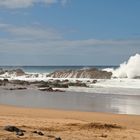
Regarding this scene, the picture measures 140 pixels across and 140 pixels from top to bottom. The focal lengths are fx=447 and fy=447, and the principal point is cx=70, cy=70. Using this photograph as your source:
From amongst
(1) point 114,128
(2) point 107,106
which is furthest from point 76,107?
(1) point 114,128

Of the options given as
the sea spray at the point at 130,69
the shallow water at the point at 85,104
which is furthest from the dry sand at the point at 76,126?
the sea spray at the point at 130,69

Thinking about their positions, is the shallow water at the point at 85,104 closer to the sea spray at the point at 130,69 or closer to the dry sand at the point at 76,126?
the dry sand at the point at 76,126

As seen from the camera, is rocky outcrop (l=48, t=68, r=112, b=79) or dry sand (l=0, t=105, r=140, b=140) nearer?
dry sand (l=0, t=105, r=140, b=140)

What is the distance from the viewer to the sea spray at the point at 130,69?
52.4 metres

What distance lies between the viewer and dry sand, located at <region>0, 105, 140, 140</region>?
11180 millimetres

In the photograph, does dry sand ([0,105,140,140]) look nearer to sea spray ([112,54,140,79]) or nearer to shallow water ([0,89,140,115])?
shallow water ([0,89,140,115])

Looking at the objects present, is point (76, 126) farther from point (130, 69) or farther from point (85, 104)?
point (130, 69)

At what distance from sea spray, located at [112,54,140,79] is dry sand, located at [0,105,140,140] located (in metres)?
34.1

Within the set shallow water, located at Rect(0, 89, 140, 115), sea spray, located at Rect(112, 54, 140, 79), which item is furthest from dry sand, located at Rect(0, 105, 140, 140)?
sea spray, located at Rect(112, 54, 140, 79)

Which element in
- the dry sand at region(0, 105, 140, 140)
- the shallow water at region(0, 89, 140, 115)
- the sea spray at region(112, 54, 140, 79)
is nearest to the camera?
the dry sand at region(0, 105, 140, 140)

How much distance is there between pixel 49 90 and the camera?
31.8 m

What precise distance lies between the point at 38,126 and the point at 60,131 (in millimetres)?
993

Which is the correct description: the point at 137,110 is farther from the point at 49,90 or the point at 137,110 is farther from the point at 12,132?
the point at 49,90

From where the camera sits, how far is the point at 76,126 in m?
13.6
